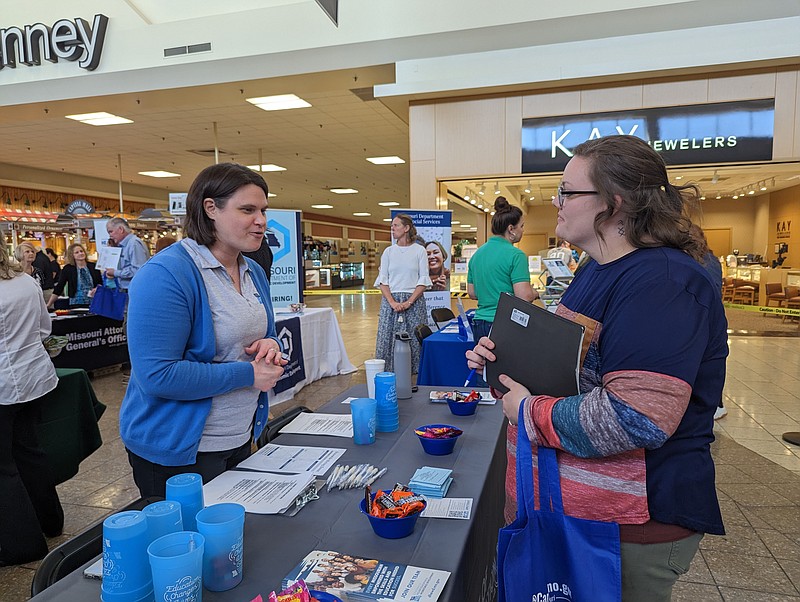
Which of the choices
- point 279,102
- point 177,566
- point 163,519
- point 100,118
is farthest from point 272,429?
point 100,118

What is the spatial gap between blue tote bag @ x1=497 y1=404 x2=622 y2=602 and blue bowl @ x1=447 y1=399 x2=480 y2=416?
0.84 meters

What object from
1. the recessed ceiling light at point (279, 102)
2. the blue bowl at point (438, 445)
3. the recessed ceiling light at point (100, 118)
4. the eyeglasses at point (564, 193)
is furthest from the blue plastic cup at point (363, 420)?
the recessed ceiling light at point (100, 118)

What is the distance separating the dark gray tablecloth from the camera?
0.98 metres

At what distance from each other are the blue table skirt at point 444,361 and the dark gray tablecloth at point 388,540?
2.02 m

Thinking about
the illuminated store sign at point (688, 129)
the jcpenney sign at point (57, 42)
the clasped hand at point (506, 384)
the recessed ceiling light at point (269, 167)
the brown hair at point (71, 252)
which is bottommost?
the clasped hand at point (506, 384)

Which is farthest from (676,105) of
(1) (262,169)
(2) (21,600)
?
(1) (262,169)

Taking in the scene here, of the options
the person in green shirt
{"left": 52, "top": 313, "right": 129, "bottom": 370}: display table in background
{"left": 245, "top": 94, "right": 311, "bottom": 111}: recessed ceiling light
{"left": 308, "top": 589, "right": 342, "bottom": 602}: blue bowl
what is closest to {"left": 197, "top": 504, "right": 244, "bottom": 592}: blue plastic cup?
{"left": 308, "top": 589, "right": 342, "bottom": 602}: blue bowl

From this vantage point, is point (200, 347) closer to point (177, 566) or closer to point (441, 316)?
point (177, 566)

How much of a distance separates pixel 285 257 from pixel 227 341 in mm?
4412

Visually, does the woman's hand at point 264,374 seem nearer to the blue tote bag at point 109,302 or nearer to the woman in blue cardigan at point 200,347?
the woman in blue cardigan at point 200,347

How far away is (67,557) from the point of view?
104 cm

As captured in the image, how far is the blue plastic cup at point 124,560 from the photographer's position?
33.0 inches

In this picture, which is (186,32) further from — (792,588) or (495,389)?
(792,588)

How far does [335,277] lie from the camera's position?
22672 mm
